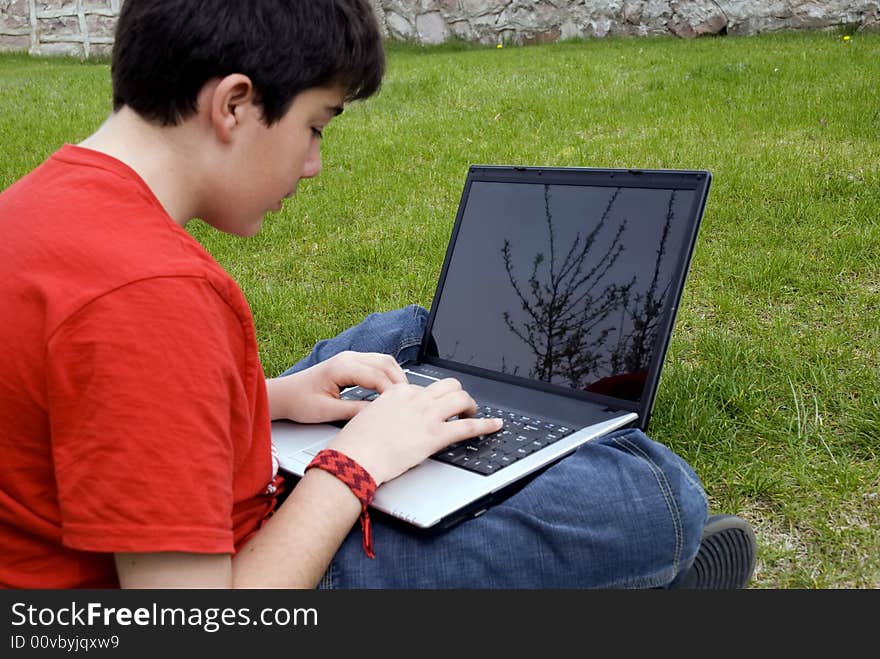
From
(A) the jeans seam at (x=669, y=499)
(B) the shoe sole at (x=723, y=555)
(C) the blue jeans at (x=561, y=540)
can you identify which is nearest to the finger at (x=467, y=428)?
(C) the blue jeans at (x=561, y=540)

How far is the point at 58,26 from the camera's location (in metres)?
8.97

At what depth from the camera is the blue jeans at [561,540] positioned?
1307 mm

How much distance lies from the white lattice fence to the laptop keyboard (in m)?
8.39

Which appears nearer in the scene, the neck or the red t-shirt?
the red t-shirt

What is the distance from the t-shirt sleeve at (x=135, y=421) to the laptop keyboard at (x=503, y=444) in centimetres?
55

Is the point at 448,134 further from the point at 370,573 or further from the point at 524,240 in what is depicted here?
the point at 370,573

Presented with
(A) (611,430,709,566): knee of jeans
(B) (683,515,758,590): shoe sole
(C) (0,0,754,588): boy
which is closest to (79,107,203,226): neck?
(C) (0,0,754,588): boy

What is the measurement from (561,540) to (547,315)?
64 centimetres

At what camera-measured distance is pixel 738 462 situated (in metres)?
2.11

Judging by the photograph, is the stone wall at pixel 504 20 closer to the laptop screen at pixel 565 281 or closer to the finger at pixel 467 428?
the laptop screen at pixel 565 281

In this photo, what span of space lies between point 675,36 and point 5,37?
651cm

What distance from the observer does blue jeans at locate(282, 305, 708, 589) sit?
131 cm

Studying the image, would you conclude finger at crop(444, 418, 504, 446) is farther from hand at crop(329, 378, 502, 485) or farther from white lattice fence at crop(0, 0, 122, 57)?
white lattice fence at crop(0, 0, 122, 57)

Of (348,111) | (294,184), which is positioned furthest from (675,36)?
(294,184)
